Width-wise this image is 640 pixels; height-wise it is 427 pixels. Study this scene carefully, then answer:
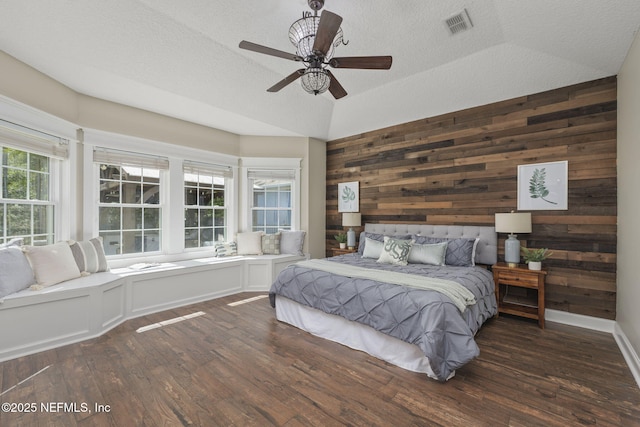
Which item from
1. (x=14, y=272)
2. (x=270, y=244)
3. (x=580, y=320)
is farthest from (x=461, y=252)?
(x=14, y=272)

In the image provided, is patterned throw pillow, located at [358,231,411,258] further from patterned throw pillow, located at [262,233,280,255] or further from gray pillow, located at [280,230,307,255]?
patterned throw pillow, located at [262,233,280,255]

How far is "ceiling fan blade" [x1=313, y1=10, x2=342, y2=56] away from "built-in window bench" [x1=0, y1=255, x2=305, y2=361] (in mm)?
3142

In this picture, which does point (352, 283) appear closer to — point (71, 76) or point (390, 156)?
point (390, 156)

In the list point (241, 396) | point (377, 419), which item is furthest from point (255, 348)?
point (377, 419)

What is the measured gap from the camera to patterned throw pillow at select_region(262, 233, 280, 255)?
5.02 metres

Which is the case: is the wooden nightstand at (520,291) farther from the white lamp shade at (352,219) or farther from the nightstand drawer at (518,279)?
the white lamp shade at (352,219)

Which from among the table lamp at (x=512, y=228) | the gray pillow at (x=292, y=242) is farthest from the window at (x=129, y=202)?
the table lamp at (x=512, y=228)

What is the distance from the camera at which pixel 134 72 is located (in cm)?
306

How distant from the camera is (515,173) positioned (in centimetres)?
364

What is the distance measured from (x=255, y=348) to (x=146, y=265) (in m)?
2.20

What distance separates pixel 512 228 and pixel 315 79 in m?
2.78

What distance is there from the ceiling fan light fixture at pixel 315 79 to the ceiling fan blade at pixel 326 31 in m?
0.14

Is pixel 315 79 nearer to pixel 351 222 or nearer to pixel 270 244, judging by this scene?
pixel 351 222

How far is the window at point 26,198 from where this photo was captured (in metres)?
2.91
